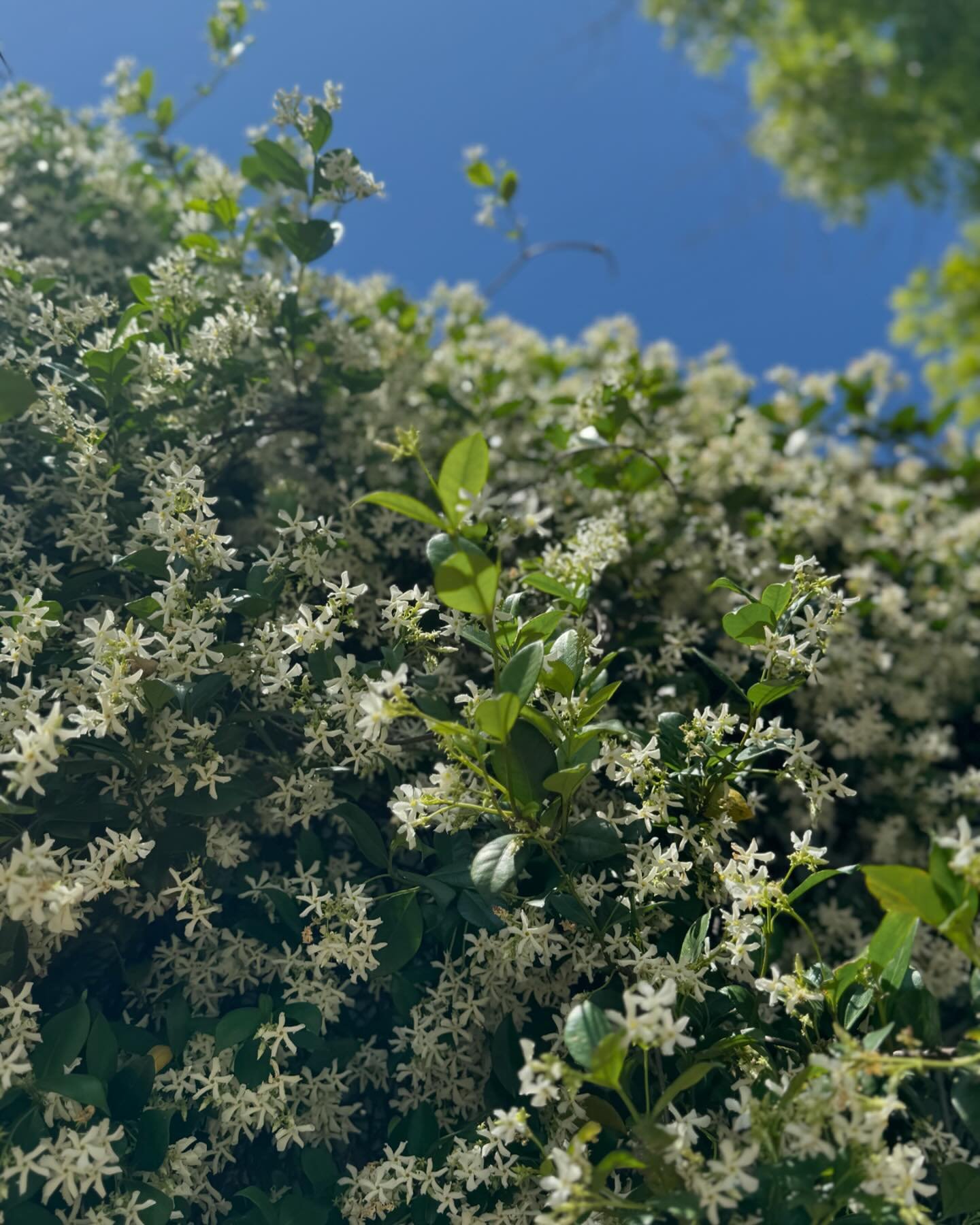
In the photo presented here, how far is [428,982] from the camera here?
59.0 inches

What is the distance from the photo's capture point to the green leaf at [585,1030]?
40.9 inches

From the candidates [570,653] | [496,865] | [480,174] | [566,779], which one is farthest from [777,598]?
[480,174]

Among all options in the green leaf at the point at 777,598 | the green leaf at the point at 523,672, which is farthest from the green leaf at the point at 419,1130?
the green leaf at the point at 777,598

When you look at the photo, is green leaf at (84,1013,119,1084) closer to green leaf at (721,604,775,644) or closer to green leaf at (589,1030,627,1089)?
green leaf at (589,1030,627,1089)

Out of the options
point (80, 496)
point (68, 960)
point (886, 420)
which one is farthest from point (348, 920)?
point (886, 420)

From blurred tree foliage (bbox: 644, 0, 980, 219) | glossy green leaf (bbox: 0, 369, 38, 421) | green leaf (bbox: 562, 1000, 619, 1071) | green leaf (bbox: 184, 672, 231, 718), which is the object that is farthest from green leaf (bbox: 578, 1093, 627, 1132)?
blurred tree foliage (bbox: 644, 0, 980, 219)

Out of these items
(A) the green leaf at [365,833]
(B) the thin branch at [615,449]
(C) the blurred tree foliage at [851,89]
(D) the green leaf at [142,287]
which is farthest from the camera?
(C) the blurred tree foliage at [851,89]

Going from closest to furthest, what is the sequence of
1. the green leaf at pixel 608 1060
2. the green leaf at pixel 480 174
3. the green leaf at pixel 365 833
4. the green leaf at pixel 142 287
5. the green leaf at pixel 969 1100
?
1. the green leaf at pixel 608 1060
2. the green leaf at pixel 969 1100
3. the green leaf at pixel 365 833
4. the green leaf at pixel 142 287
5. the green leaf at pixel 480 174

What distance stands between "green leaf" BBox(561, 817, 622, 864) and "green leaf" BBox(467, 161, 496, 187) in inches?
74.3

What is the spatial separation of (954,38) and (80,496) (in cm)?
985

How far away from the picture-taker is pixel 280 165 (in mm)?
2102

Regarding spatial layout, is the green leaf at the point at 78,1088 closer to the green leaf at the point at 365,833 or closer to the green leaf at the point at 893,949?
the green leaf at the point at 365,833

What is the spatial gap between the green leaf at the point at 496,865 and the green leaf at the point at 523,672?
0.18 metres

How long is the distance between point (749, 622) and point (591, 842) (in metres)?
0.40
